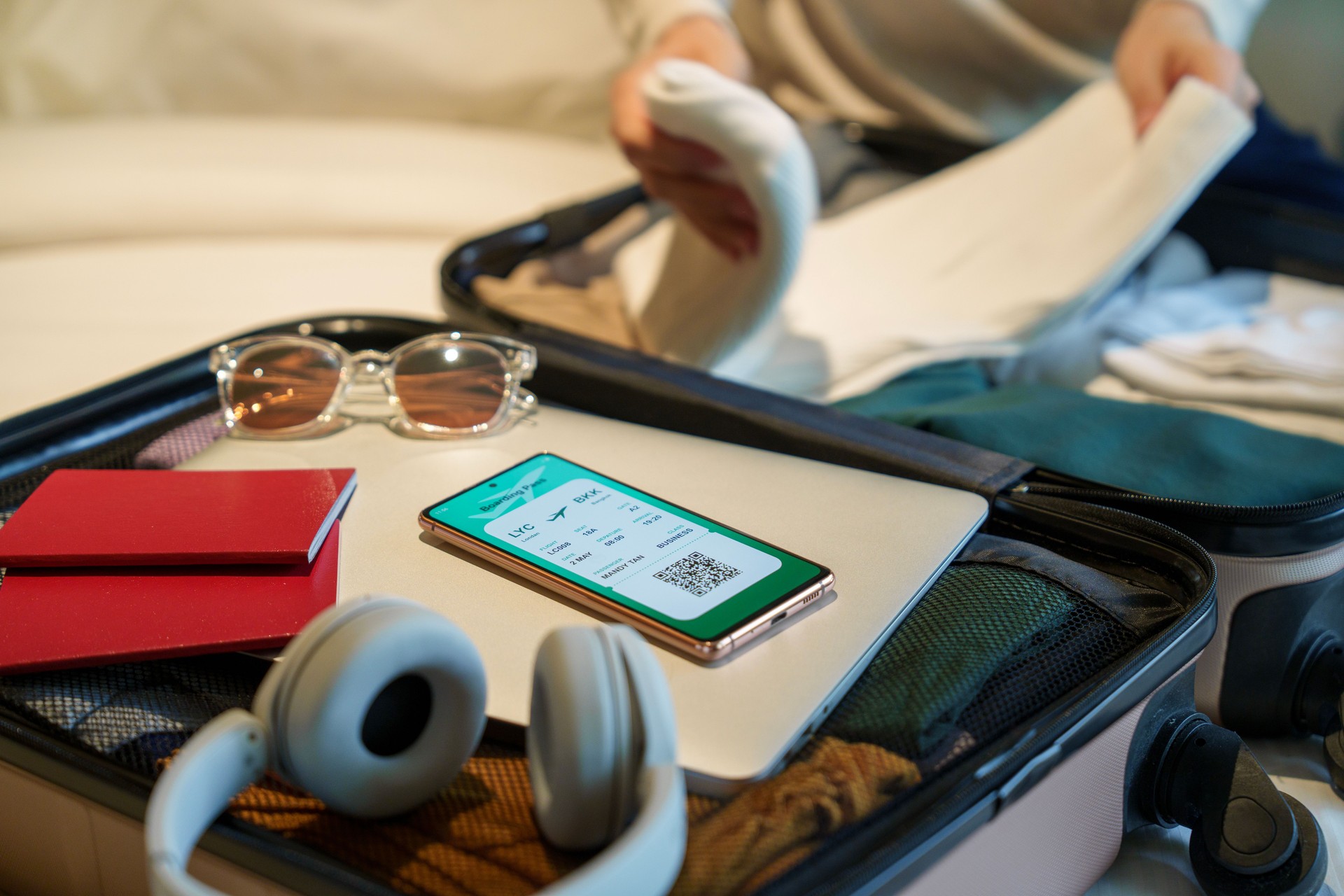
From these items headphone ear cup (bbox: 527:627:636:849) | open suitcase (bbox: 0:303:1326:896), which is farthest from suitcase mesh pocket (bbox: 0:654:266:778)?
headphone ear cup (bbox: 527:627:636:849)

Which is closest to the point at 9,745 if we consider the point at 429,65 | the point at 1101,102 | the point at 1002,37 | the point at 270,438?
the point at 270,438

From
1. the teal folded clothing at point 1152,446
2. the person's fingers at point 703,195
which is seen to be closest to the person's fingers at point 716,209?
the person's fingers at point 703,195

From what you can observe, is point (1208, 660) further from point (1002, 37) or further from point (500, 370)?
point (1002, 37)

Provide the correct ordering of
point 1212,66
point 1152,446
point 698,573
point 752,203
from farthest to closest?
point 1212,66, point 752,203, point 1152,446, point 698,573

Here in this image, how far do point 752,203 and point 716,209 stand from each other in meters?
0.06

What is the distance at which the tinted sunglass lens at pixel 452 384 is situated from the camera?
17.3 inches

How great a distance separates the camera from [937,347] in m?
0.61

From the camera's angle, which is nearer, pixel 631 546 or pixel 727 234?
pixel 631 546

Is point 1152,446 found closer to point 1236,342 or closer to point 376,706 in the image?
point 1236,342

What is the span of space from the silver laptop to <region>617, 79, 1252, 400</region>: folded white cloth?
0.69 ft

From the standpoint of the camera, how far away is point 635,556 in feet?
1.07

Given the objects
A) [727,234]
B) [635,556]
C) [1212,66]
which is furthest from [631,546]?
[1212,66]

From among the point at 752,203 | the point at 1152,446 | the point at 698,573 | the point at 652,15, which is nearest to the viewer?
the point at 698,573

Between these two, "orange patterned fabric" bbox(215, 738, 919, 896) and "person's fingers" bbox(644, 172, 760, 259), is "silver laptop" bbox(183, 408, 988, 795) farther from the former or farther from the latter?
"person's fingers" bbox(644, 172, 760, 259)
